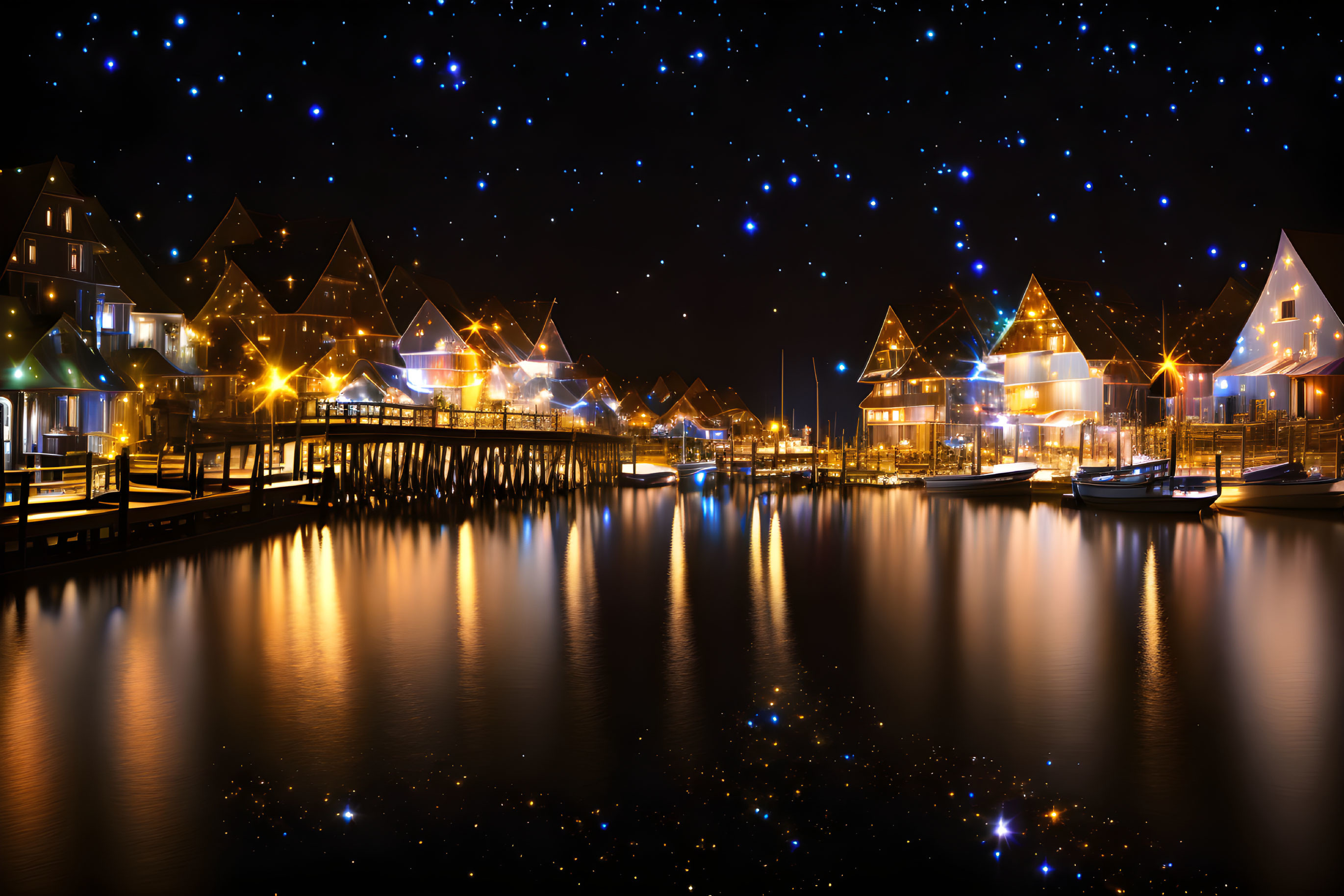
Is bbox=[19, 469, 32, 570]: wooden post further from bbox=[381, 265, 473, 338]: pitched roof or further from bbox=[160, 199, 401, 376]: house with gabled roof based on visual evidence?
bbox=[381, 265, 473, 338]: pitched roof

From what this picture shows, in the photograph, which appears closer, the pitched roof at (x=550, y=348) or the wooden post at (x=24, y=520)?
the wooden post at (x=24, y=520)

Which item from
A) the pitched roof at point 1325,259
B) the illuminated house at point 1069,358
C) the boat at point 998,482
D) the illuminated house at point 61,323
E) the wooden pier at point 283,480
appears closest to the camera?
the wooden pier at point 283,480

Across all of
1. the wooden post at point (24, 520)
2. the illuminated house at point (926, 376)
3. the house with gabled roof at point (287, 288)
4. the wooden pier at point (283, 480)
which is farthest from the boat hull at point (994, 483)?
the wooden post at point (24, 520)

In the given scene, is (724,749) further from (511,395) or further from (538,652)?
(511,395)

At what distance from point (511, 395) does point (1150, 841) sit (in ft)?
170

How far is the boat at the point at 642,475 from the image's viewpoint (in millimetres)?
56188

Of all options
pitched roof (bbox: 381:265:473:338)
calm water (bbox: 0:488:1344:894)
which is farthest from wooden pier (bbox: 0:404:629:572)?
pitched roof (bbox: 381:265:473:338)

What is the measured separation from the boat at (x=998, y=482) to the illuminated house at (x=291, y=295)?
29.7 m

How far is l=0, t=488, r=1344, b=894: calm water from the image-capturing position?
20.9 feet

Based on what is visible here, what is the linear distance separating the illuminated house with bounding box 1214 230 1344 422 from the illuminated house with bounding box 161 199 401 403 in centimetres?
4119

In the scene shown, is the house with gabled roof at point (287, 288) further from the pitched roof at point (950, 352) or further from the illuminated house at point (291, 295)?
the pitched roof at point (950, 352)

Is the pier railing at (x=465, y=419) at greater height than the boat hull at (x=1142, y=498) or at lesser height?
greater

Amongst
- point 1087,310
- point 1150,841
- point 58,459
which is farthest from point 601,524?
point 1087,310

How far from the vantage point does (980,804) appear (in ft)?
22.9
